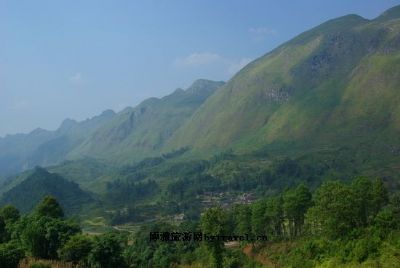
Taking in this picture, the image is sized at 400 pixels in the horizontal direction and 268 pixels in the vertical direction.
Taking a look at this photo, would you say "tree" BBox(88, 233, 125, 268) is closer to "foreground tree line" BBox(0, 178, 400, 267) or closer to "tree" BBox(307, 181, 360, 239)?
"foreground tree line" BBox(0, 178, 400, 267)

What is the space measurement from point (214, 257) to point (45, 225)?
27.1 m

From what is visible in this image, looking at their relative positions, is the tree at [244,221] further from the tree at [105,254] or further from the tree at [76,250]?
the tree at [76,250]

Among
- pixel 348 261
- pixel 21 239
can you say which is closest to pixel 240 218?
pixel 348 261

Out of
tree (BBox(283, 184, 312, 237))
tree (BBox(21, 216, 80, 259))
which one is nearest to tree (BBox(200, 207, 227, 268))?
tree (BBox(21, 216, 80, 259))

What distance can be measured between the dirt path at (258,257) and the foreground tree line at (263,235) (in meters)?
1.21

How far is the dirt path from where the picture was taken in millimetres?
87963

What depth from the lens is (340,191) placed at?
82.1 m

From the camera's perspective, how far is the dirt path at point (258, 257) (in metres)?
88.0

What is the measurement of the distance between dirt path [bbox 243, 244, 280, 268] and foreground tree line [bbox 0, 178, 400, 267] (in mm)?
1206

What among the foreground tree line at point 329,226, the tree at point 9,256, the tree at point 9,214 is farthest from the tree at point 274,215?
the tree at point 9,256

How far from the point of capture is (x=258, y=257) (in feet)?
315

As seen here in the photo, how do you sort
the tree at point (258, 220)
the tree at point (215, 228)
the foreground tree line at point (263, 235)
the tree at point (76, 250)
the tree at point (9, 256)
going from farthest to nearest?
1. the tree at point (258, 220)
2. the tree at point (215, 228)
3. the tree at point (76, 250)
4. the foreground tree line at point (263, 235)
5. the tree at point (9, 256)

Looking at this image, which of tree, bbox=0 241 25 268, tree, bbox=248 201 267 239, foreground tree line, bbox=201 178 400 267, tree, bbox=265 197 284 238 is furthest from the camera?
tree, bbox=248 201 267 239

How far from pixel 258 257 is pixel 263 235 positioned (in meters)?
8.90
